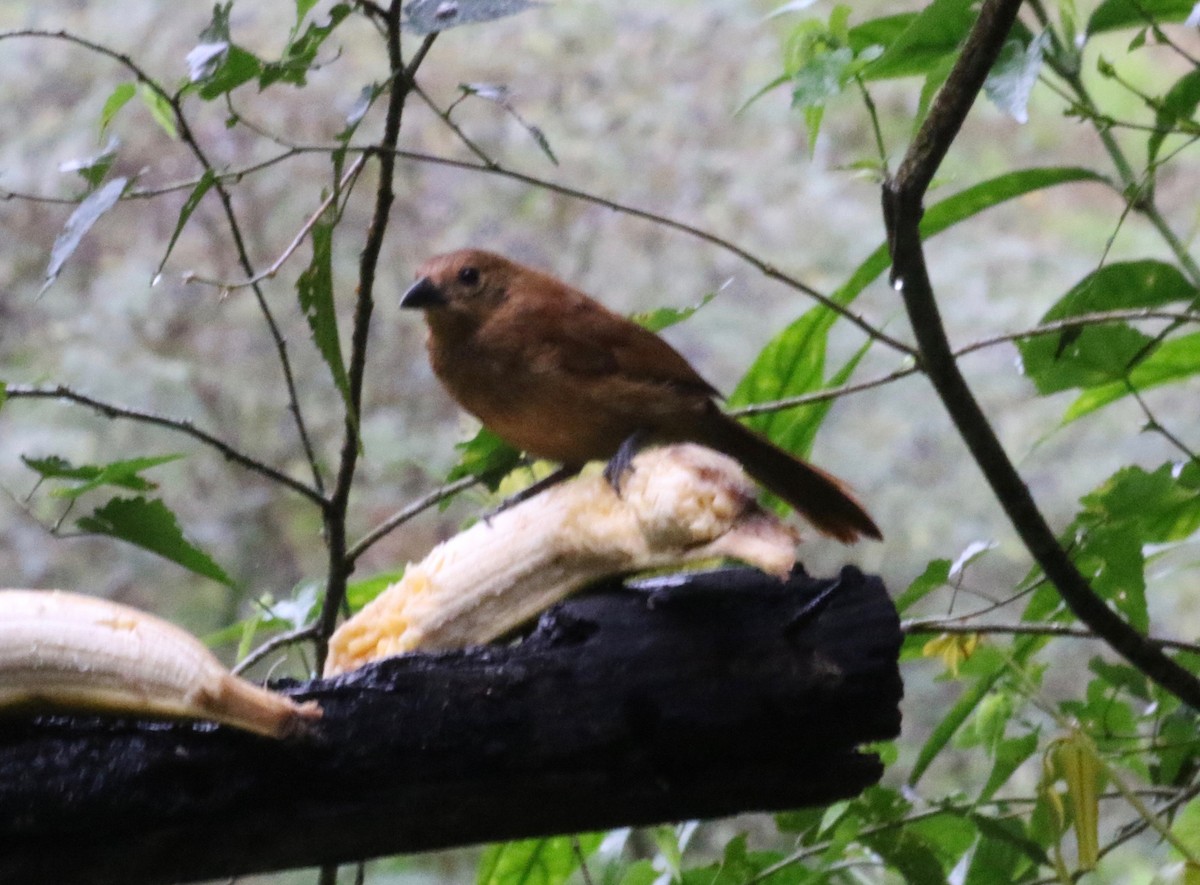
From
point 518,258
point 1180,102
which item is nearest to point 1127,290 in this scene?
point 1180,102

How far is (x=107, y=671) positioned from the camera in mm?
780

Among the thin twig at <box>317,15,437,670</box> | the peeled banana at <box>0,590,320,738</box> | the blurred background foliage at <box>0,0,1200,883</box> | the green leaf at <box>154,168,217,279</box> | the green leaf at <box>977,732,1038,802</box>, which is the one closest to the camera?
the peeled banana at <box>0,590,320,738</box>

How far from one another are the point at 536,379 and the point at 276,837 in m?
0.54

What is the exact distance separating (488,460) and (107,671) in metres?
0.66

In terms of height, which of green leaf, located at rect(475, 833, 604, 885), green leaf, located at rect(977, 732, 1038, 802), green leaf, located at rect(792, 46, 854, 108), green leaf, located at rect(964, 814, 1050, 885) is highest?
green leaf, located at rect(792, 46, 854, 108)

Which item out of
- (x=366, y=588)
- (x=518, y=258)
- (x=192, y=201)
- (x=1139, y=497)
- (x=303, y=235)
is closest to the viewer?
(x=192, y=201)

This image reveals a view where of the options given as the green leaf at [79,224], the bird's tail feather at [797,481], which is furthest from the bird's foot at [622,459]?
the green leaf at [79,224]

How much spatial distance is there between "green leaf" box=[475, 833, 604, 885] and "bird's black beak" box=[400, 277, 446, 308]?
0.57m

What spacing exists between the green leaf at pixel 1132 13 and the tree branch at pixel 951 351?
38 centimetres

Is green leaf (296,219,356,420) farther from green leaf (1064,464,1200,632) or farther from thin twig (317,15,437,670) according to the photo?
green leaf (1064,464,1200,632)

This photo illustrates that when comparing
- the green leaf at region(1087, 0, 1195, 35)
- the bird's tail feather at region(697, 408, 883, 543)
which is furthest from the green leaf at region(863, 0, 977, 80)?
the bird's tail feather at region(697, 408, 883, 543)

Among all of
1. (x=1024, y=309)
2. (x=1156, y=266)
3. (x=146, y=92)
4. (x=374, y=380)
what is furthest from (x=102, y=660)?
(x=1024, y=309)

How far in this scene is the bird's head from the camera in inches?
52.9

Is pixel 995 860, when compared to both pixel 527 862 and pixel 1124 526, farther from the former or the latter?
pixel 527 862
